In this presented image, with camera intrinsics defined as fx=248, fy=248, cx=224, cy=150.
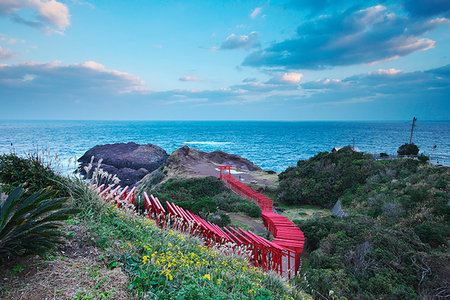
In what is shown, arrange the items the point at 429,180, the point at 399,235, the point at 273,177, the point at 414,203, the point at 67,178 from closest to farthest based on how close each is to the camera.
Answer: the point at 67,178 < the point at 399,235 < the point at 414,203 < the point at 429,180 < the point at 273,177

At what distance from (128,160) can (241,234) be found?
41.0 metres

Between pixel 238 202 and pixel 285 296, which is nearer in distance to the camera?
pixel 285 296

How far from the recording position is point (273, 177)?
30.1m

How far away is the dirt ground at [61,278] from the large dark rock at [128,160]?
36.2 m

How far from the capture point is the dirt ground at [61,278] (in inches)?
124

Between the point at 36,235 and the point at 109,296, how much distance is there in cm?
148

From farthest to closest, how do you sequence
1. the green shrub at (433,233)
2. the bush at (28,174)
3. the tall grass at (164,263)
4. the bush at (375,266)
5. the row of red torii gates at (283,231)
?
the green shrub at (433,233) < the row of red torii gates at (283,231) < the bush at (375,266) < the bush at (28,174) < the tall grass at (164,263)

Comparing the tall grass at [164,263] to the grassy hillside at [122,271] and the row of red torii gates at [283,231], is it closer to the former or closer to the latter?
the grassy hillside at [122,271]

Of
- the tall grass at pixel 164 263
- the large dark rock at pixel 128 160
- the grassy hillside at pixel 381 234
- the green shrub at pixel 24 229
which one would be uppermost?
the green shrub at pixel 24 229

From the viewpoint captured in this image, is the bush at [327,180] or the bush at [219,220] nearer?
the bush at [219,220]

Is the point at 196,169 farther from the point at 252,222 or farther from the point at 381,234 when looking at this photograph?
the point at 381,234

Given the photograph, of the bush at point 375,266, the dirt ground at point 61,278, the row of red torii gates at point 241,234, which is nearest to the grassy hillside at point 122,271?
the dirt ground at point 61,278

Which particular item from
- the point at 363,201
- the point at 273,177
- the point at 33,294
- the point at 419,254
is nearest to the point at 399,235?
the point at 419,254

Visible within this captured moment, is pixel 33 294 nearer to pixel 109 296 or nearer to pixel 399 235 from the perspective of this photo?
pixel 109 296
